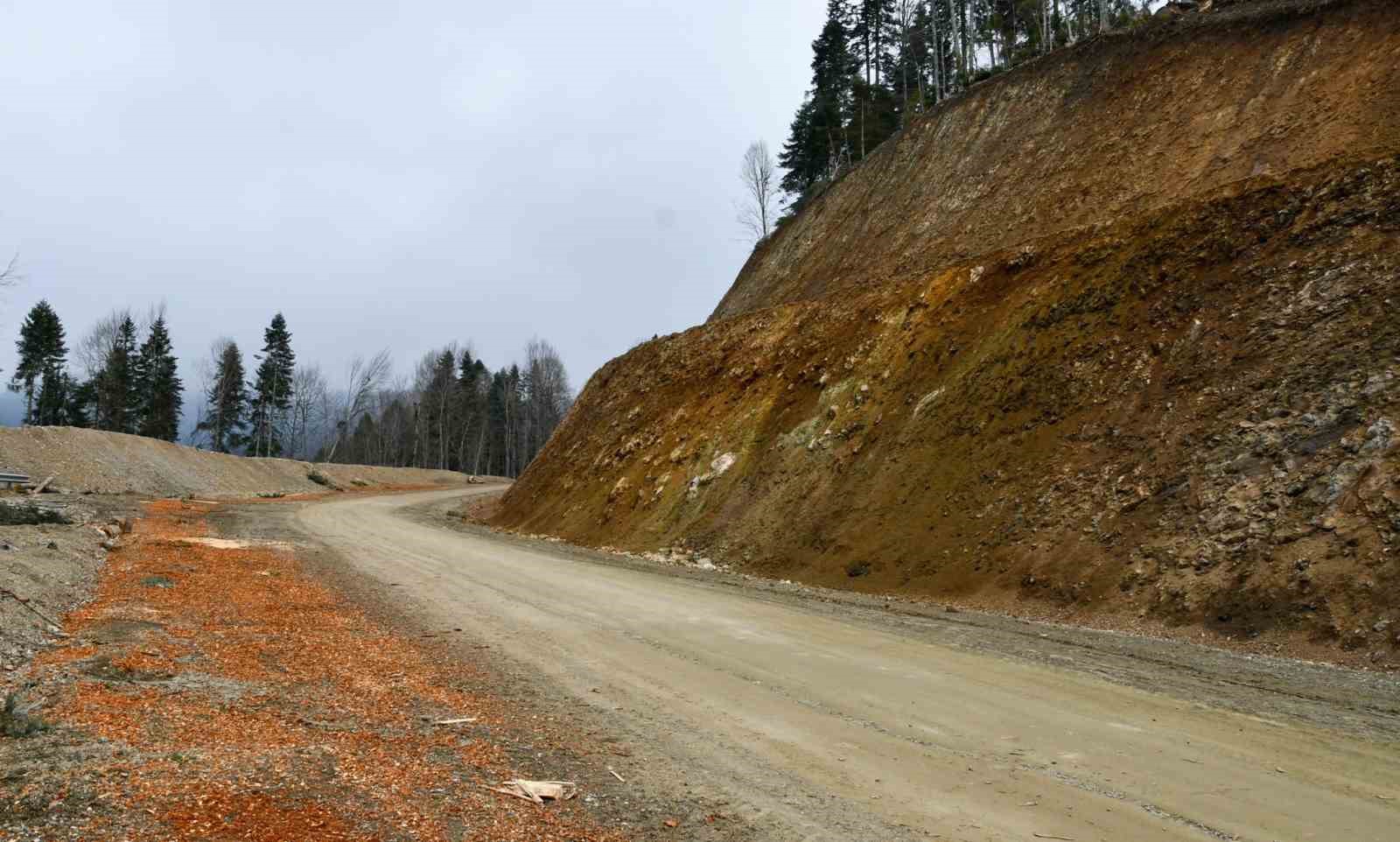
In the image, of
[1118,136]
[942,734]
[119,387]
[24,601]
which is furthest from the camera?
[119,387]

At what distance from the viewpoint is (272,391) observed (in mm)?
74062

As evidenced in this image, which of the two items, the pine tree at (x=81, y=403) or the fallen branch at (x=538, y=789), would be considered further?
the pine tree at (x=81, y=403)

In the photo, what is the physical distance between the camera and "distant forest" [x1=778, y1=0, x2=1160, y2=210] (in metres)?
38.2

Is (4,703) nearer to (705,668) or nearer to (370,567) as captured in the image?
(705,668)

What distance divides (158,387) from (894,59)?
213 ft

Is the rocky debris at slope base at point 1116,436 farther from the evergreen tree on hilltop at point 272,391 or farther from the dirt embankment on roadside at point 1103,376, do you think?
the evergreen tree on hilltop at point 272,391

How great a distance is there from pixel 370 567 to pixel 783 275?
21926 mm

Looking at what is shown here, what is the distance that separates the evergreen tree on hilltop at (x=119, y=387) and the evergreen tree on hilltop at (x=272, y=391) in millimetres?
9674

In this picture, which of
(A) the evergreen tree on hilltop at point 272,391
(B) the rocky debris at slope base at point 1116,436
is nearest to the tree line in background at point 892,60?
(B) the rocky debris at slope base at point 1116,436

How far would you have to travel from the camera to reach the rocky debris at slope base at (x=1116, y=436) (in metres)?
10.0

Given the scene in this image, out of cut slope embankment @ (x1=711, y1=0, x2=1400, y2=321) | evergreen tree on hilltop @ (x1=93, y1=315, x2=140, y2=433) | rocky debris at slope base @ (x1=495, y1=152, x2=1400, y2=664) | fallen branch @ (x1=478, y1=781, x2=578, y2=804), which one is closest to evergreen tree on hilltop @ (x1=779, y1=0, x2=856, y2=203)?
cut slope embankment @ (x1=711, y1=0, x2=1400, y2=321)

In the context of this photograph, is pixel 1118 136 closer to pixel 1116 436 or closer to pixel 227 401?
pixel 1116 436

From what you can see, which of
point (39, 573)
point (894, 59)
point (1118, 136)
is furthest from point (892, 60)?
point (39, 573)

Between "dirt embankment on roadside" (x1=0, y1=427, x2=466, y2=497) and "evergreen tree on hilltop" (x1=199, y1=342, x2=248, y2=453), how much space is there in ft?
81.7
